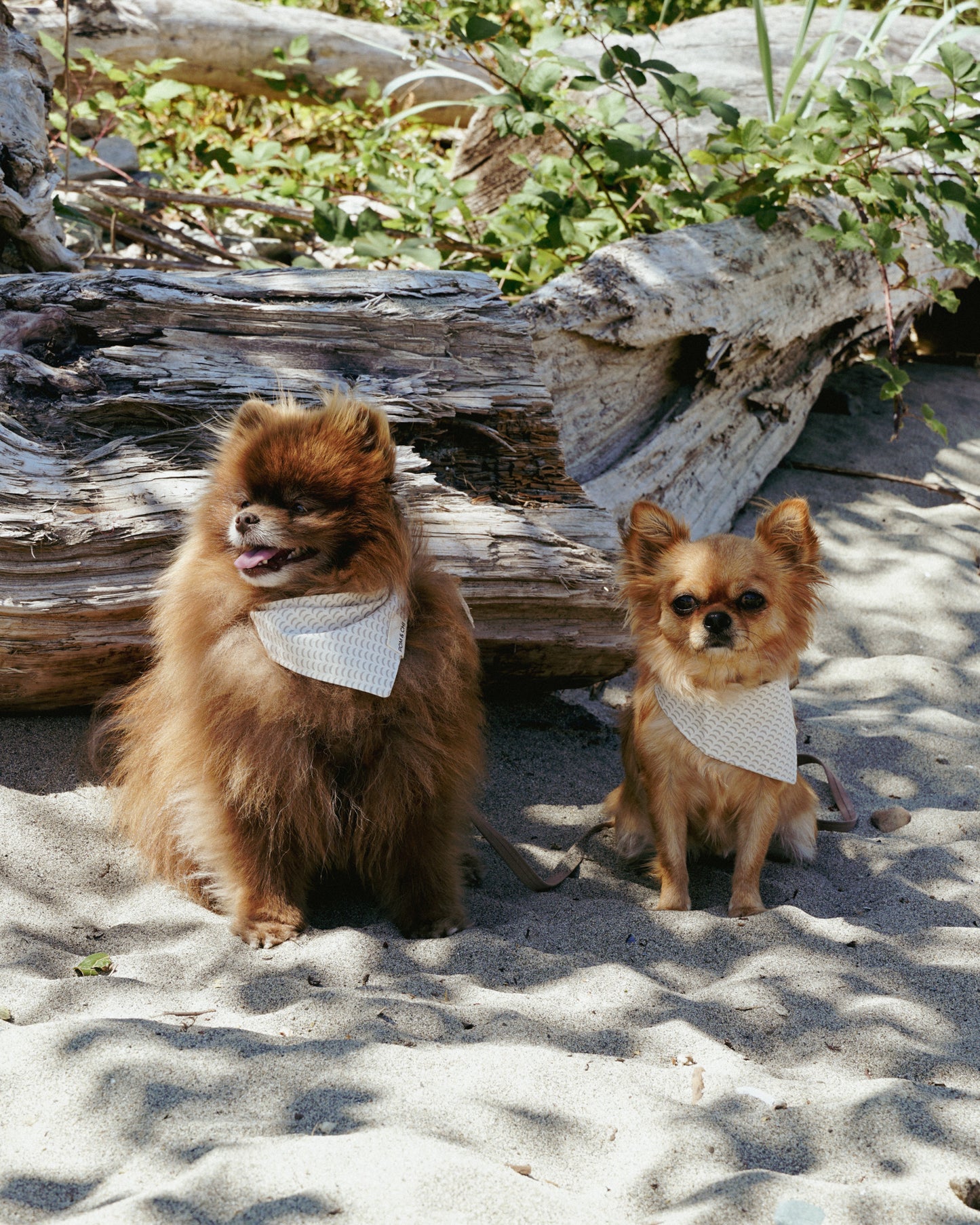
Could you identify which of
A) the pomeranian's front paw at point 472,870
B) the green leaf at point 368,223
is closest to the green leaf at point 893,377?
→ the green leaf at point 368,223

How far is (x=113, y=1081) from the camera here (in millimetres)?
2326

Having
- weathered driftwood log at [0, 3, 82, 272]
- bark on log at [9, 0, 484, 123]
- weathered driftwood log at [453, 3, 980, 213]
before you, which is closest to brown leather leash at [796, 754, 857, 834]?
weathered driftwood log at [0, 3, 82, 272]

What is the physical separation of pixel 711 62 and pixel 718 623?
585 centimetres

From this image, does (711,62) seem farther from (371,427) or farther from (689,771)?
(689,771)

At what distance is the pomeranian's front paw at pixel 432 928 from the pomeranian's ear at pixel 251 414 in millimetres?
1598

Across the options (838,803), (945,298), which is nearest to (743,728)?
(838,803)

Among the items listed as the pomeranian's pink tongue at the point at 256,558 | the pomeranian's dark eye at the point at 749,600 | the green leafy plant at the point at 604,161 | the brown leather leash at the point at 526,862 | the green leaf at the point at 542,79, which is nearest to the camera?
the pomeranian's pink tongue at the point at 256,558

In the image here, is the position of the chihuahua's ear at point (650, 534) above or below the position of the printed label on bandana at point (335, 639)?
above

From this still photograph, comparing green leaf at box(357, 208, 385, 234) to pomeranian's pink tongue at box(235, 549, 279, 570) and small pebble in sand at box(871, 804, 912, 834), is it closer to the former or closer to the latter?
pomeranian's pink tongue at box(235, 549, 279, 570)

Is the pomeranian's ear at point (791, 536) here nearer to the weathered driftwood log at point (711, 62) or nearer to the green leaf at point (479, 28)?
the green leaf at point (479, 28)

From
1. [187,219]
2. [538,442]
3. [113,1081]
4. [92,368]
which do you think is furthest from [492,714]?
[187,219]

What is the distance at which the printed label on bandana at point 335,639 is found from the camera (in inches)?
125

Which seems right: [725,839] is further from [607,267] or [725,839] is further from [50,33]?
[50,33]

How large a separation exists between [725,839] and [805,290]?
10.5 ft
